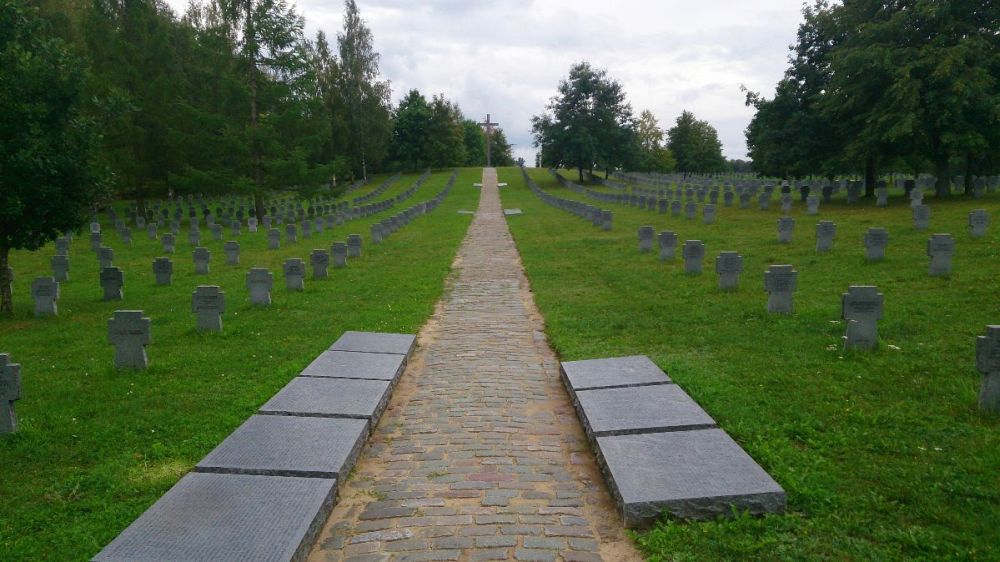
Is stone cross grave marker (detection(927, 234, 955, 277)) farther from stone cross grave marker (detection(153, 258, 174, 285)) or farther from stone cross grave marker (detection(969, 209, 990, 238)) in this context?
stone cross grave marker (detection(153, 258, 174, 285))

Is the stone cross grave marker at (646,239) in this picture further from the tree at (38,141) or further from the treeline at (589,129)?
the treeline at (589,129)

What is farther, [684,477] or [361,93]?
[361,93]

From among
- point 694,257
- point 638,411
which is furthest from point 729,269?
point 638,411

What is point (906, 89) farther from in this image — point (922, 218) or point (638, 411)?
point (638, 411)

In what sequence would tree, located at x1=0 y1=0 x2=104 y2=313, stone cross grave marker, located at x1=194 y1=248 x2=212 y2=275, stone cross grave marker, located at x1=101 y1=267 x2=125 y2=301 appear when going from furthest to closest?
stone cross grave marker, located at x1=194 y1=248 x2=212 y2=275 < stone cross grave marker, located at x1=101 y1=267 x2=125 y2=301 < tree, located at x1=0 y1=0 x2=104 y2=313

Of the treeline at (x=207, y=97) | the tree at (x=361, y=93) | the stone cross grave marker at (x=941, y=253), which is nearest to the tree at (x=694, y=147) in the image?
the tree at (x=361, y=93)

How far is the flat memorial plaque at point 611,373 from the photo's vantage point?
6578 millimetres

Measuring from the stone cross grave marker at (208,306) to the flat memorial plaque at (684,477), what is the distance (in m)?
6.72

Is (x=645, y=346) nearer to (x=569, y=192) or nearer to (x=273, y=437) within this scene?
(x=273, y=437)

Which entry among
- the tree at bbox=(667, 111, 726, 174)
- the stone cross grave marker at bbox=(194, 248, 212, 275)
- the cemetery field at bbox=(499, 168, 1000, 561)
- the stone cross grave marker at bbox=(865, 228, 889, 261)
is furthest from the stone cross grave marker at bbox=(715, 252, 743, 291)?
the tree at bbox=(667, 111, 726, 174)

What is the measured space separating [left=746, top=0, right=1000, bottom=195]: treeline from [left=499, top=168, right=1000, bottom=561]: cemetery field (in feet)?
26.2

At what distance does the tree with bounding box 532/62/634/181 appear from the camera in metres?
53.8

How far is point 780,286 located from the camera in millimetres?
9672

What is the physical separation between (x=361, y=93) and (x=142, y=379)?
55.5 metres
